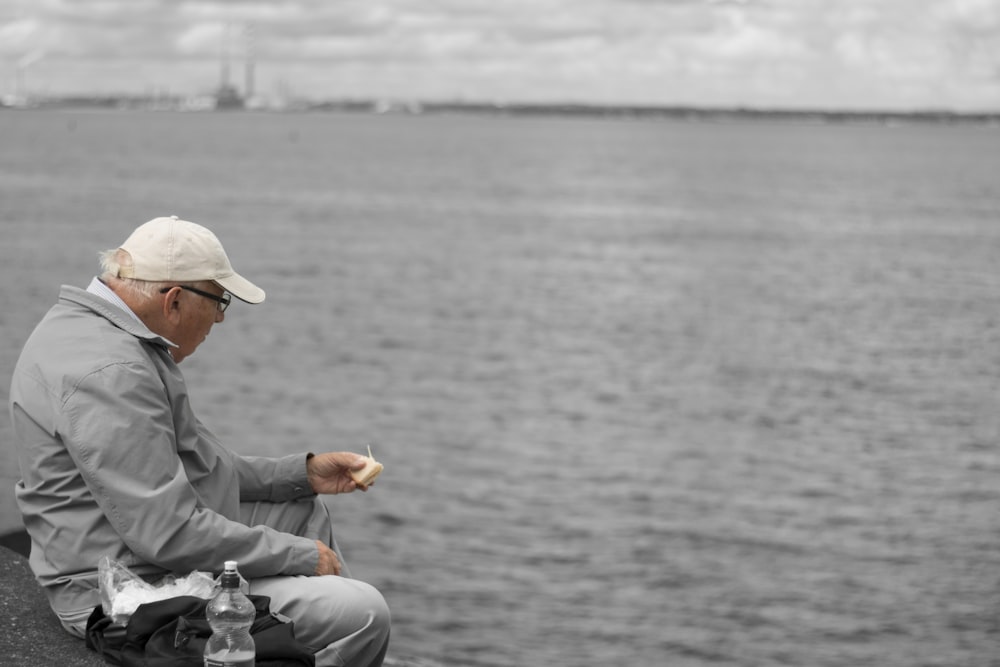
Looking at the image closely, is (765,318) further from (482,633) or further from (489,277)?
(482,633)

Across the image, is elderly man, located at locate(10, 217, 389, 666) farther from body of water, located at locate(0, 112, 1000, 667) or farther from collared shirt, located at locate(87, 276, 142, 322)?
body of water, located at locate(0, 112, 1000, 667)

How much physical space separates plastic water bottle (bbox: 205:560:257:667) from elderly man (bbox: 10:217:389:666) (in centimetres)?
22

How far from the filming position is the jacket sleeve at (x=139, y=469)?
3506mm

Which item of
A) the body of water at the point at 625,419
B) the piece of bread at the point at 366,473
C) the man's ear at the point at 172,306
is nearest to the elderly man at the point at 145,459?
the man's ear at the point at 172,306

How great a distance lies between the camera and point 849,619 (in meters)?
12.4

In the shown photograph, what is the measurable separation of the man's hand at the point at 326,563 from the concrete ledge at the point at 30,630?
28.6 inches

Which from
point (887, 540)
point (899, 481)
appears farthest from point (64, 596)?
point (899, 481)

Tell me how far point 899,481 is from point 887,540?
2283mm

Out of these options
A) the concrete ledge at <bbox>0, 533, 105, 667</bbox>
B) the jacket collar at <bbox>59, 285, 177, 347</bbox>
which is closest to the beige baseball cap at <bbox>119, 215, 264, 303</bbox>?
the jacket collar at <bbox>59, 285, 177, 347</bbox>

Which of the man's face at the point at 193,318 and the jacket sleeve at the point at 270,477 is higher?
the man's face at the point at 193,318

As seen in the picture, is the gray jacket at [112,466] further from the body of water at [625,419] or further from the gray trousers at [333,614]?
the body of water at [625,419]

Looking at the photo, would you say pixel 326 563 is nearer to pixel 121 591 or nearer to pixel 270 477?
pixel 270 477

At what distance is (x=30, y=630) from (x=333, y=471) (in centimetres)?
115

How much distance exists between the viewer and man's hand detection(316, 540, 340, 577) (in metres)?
4.07
